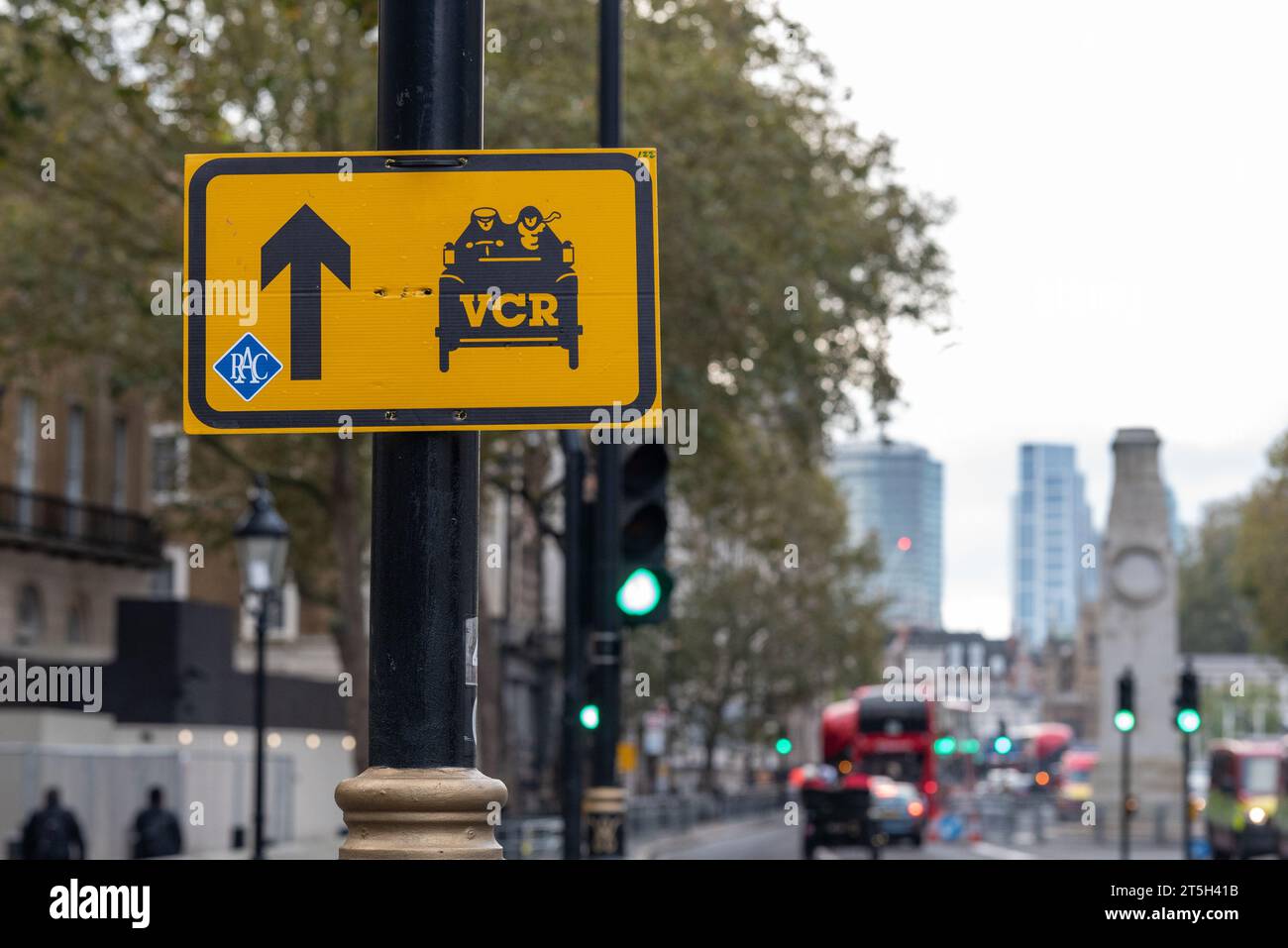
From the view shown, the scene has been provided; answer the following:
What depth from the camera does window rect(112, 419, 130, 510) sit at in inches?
2190

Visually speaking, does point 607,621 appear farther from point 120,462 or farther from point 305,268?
point 120,462

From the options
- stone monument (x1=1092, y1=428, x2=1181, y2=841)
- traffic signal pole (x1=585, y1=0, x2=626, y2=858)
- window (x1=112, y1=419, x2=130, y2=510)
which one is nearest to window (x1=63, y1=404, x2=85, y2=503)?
window (x1=112, y1=419, x2=130, y2=510)

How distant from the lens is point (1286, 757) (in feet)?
114

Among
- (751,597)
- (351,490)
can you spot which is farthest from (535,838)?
(751,597)

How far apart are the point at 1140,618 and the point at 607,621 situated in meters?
38.0

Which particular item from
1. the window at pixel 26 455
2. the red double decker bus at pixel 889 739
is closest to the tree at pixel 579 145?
the window at pixel 26 455

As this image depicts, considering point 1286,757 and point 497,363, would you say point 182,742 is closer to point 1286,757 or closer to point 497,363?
point 1286,757

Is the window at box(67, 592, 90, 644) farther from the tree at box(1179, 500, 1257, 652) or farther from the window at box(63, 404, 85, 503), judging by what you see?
the tree at box(1179, 500, 1257, 652)

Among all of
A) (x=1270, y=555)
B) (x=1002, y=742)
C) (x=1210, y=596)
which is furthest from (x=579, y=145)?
(x=1210, y=596)

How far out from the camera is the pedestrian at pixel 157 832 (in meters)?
27.4

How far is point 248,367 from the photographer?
179 inches

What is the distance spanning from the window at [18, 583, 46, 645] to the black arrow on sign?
48.0m

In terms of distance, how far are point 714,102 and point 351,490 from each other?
8153 millimetres

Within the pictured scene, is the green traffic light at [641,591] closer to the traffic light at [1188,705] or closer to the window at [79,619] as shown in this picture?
the traffic light at [1188,705]
